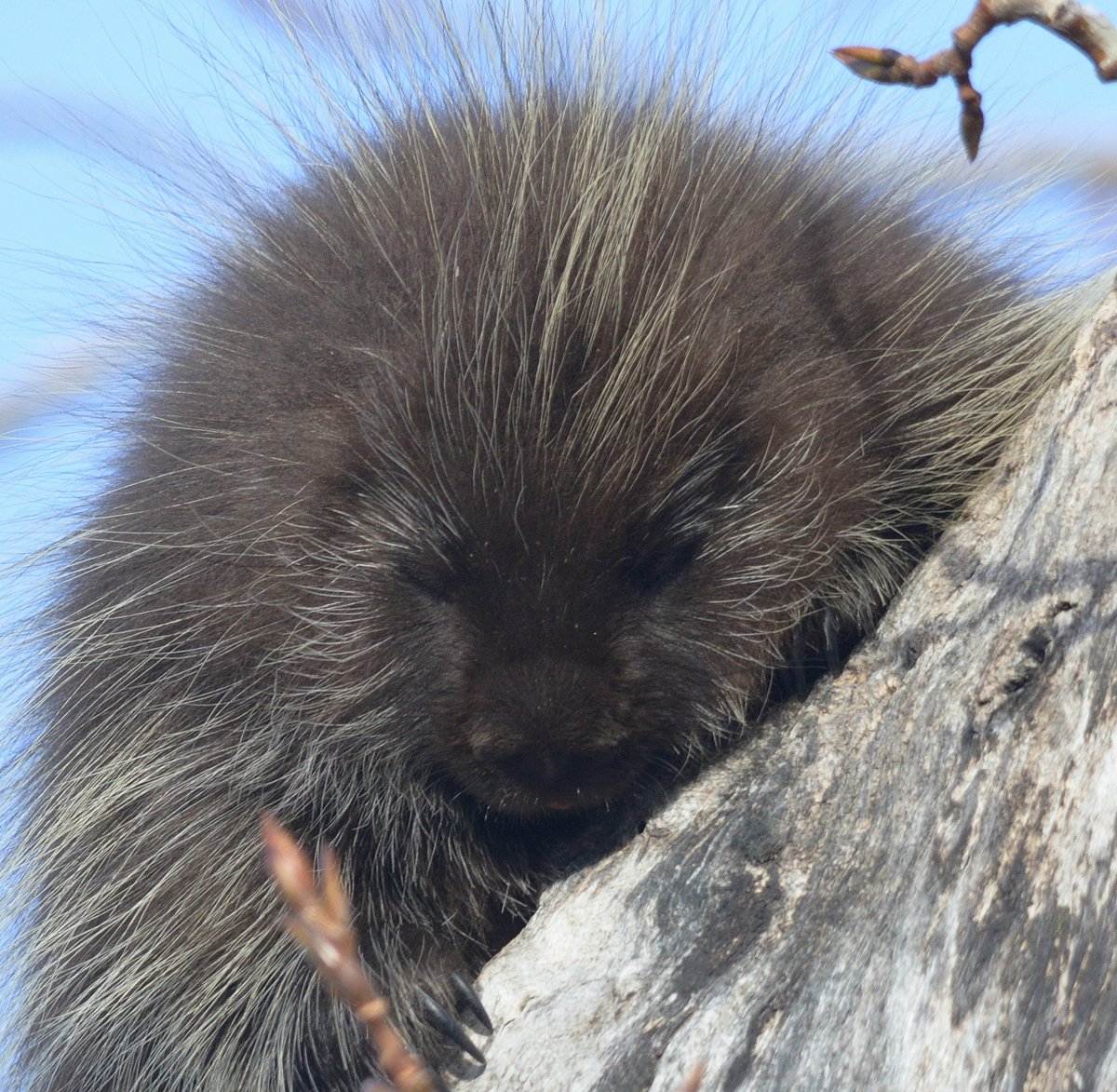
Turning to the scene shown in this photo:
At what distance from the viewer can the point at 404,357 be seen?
76.0 inches

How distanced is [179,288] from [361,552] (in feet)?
2.61

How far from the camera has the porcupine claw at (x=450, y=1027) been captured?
1.81 m

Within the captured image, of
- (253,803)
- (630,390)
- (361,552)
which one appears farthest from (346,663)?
(630,390)

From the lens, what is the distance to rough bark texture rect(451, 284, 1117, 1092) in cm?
123

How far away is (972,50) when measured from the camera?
1.20m

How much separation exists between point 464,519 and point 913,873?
78 cm

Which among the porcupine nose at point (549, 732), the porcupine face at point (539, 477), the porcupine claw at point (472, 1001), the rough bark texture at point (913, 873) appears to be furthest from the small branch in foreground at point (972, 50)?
the porcupine claw at point (472, 1001)

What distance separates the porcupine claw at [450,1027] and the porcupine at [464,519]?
0.14ft

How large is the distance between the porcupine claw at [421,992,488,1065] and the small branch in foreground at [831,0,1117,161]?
4.29 feet

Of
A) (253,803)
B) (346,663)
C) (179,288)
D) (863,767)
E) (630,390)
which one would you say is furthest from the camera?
(179,288)

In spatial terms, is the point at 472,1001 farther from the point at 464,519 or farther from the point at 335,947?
the point at 335,947

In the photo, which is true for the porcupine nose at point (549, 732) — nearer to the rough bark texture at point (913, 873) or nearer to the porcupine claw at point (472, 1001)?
the rough bark texture at point (913, 873)

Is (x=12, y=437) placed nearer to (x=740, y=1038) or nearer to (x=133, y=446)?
(x=133, y=446)

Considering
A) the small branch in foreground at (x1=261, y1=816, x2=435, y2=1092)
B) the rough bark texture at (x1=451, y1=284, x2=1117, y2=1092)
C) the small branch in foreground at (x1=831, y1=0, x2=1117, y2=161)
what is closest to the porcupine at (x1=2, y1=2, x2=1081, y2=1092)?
the rough bark texture at (x1=451, y1=284, x2=1117, y2=1092)
